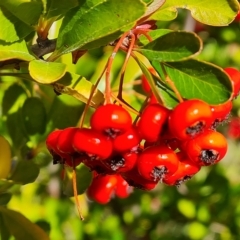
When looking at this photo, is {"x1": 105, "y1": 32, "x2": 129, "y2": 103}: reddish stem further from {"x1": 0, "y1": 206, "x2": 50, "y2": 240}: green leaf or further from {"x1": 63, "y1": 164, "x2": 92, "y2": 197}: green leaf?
{"x1": 0, "y1": 206, "x2": 50, "y2": 240}: green leaf

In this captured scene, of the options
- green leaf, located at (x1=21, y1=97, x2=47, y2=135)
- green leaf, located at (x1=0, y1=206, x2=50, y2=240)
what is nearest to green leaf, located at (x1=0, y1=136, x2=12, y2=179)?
green leaf, located at (x1=0, y1=206, x2=50, y2=240)

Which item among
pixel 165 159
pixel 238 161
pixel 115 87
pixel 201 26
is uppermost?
pixel 165 159

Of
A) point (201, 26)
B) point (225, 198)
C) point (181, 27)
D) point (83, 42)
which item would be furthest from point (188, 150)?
point (201, 26)

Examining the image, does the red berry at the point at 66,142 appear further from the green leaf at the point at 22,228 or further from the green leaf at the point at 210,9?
the green leaf at the point at 22,228

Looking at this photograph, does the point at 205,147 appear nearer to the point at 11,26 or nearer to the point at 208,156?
the point at 208,156

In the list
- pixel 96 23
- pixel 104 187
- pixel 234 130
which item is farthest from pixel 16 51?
pixel 234 130

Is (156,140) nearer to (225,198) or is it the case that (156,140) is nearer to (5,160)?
(5,160)

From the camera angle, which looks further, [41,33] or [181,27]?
[181,27]

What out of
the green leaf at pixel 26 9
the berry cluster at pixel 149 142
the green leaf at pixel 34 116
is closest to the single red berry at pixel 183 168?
the berry cluster at pixel 149 142
